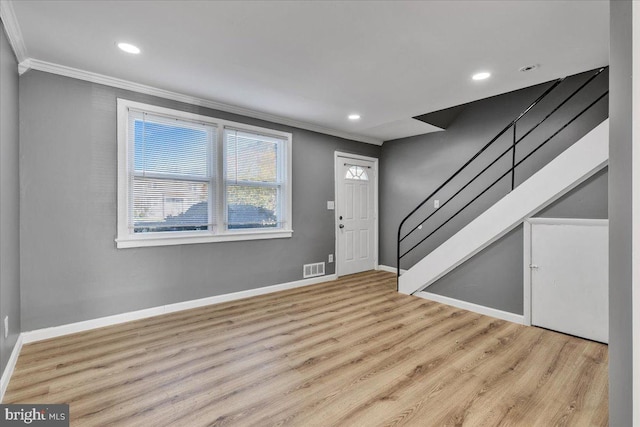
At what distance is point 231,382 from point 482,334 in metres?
2.40

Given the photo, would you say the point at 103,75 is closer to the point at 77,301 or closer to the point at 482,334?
the point at 77,301

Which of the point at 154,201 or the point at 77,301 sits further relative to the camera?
the point at 154,201

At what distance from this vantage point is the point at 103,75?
2.95m

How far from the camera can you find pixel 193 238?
3.57 m

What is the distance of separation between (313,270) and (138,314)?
8.13ft

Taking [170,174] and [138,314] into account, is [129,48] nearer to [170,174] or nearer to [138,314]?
[170,174]

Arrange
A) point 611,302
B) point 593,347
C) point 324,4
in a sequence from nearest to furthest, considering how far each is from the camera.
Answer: point 611,302 → point 324,4 → point 593,347

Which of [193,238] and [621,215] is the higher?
[621,215]

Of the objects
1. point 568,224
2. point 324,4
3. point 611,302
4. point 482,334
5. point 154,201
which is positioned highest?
point 324,4

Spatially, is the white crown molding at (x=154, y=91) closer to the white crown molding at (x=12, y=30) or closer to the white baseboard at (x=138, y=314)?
the white crown molding at (x=12, y=30)

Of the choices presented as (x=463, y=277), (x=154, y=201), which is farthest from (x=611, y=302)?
(x=154, y=201)

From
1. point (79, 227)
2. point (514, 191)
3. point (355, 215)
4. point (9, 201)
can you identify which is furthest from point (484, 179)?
point (9, 201)

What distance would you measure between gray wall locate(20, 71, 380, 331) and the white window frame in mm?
71

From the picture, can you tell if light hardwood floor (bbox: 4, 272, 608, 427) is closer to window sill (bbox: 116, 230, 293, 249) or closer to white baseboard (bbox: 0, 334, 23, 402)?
white baseboard (bbox: 0, 334, 23, 402)
